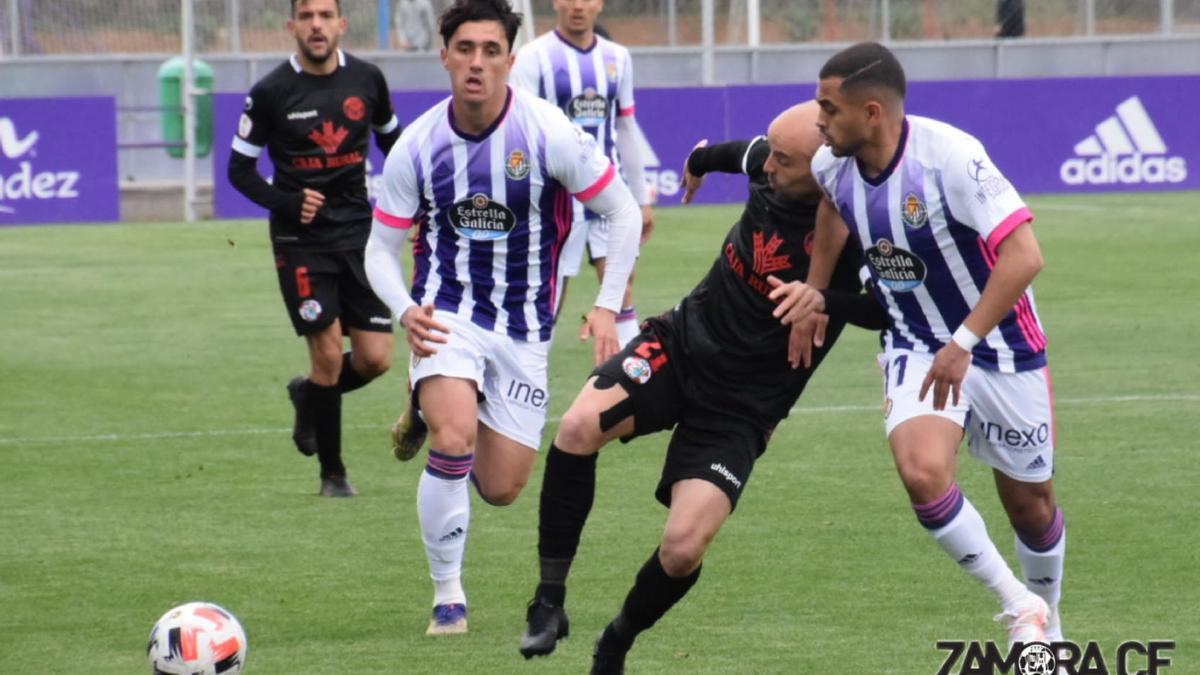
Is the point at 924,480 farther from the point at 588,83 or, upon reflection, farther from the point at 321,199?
the point at 588,83

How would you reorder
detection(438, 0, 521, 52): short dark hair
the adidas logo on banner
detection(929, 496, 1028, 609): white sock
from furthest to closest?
the adidas logo on banner < detection(438, 0, 521, 52): short dark hair < detection(929, 496, 1028, 609): white sock

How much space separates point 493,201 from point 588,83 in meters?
5.07

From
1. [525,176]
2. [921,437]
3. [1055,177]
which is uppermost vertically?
[525,176]

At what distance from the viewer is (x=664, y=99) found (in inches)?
927

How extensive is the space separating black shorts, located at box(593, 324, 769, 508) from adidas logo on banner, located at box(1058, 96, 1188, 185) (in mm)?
18269

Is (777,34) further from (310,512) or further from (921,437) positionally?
(921,437)

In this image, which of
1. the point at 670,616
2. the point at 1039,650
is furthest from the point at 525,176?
the point at 1039,650

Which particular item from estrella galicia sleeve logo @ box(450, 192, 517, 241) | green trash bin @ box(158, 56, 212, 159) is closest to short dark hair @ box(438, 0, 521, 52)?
estrella galicia sleeve logo @ box(450, 192, 517, 241)

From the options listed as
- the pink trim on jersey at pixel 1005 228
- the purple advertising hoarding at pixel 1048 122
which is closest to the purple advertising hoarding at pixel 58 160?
the purple advertising hoarding at pixel 1048 122

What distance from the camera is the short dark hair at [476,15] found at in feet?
22.2

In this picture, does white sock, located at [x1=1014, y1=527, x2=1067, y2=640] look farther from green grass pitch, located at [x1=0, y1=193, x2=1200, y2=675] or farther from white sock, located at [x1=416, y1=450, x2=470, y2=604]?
white sock, located at [x1=416, y1=450, x2=470, y2=604]

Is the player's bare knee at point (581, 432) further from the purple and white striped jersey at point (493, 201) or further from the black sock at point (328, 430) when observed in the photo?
the black sock at point (328, 430)

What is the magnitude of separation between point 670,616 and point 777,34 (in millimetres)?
23274

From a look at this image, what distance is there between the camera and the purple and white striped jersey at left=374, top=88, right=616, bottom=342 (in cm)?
680
